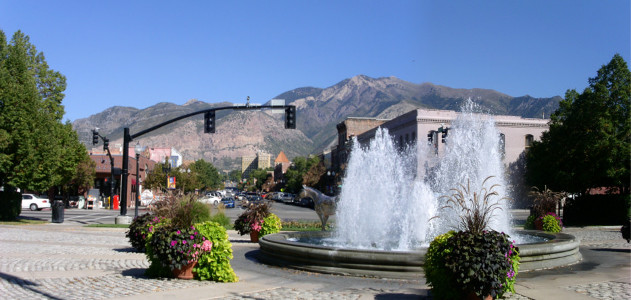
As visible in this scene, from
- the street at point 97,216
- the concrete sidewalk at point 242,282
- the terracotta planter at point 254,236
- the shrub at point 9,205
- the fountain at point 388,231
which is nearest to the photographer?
the concrete sidewalk at point 242,282

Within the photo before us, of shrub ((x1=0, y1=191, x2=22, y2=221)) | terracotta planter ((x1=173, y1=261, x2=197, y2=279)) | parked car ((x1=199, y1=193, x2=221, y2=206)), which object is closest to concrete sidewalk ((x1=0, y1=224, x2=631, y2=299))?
terracotta planter ((x1=173, y1=261, x2=197, y2=279))

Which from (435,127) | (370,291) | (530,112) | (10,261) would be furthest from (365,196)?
(530,112)

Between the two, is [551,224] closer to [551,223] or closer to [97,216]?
[551,223]

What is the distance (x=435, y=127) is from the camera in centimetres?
6050

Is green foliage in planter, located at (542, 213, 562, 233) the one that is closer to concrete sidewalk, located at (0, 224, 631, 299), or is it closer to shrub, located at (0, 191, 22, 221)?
concrete sidewalk, located at (0, 224, 631, 299)

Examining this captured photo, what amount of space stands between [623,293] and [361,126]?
277ft

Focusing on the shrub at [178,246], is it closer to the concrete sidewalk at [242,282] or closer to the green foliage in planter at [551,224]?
the concrete sidewalk at [242,282]

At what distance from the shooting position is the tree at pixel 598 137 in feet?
112

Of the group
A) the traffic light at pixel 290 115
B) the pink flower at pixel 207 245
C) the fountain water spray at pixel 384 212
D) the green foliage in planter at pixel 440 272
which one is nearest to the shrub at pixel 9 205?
the traffic light at pixel 290 115

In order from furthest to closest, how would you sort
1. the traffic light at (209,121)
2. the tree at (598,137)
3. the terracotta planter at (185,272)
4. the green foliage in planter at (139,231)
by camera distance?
the tree at (598,137)
the traffic light at (209,121)
the green foliage in planter at (139,231)
the terracotta planter at (185,272)

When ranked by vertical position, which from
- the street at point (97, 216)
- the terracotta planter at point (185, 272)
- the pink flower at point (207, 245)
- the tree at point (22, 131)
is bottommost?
the street at point (97, 216)

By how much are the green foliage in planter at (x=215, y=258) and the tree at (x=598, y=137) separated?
30.6 metres

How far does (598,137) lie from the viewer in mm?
34938

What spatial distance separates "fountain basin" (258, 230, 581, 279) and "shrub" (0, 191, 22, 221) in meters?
23.2
